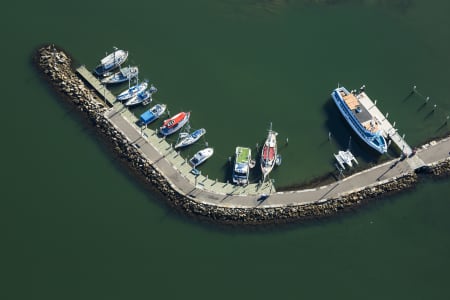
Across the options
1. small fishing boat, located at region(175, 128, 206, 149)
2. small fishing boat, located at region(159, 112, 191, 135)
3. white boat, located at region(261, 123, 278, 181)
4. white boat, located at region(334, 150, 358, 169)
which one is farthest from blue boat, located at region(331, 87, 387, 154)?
small fishing boat, located at region(159, 112, 191, 135)

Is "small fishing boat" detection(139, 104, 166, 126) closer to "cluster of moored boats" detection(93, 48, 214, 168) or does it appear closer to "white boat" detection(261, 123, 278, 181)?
"cluster of moored boats" detection(93, 48, 214, 168)

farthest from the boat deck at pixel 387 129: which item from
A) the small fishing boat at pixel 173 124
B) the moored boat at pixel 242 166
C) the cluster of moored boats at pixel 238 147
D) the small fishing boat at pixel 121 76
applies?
the small fishing boat at pixel 121 76

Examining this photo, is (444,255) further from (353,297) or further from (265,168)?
(265,168)

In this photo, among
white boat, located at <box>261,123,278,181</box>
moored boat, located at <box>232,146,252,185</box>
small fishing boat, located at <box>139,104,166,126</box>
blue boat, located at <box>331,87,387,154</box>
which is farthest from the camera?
small fishing boat, located at <box>139,104,166,126</box>

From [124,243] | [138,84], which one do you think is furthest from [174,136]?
[124,243]

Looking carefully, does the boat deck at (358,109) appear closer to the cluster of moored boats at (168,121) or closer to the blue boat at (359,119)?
the blue boat at (359,119)
